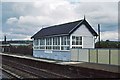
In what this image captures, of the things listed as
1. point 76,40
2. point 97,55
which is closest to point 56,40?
point 76,40

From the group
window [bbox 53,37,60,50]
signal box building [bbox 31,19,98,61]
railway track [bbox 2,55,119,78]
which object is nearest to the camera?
railway track [bbox 2,55,119,78]

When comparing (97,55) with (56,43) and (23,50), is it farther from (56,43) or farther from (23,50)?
(23,50)

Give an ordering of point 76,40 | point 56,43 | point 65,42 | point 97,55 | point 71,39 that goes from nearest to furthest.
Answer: point 97,55 → point 71,39 → point 76,40 → point 65,42 → point 56,43

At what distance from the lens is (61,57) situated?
3091cm

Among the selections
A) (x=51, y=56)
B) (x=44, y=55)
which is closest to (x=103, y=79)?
(x=51, y=56)

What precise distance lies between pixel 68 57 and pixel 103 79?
57.4ft

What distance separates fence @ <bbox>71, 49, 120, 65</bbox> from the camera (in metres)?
22.4

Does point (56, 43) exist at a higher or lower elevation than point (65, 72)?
higher

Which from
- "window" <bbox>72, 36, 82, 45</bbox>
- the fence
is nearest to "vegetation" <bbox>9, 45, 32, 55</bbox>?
"window" <bbox>72, 36, 82, 45</bbox>

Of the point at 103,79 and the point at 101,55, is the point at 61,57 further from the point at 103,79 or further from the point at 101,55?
the point at 103,79

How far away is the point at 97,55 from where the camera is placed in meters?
25.1

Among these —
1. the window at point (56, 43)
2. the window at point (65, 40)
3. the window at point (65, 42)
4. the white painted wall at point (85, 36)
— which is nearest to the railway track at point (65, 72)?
the window at point (65, 42)

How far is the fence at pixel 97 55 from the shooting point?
22.4m

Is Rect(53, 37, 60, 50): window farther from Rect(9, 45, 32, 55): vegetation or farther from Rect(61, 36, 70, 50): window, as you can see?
Rect(9, 45, 32, 55): vegetation
